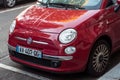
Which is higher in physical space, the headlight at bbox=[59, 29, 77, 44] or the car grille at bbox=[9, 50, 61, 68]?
the headlight at bbox=[59, 29, 77, 44]

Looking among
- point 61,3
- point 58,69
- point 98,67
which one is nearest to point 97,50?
point 98,67

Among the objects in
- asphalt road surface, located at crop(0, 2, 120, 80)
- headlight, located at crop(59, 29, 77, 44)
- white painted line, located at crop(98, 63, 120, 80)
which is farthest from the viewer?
asphalt road surface, located at crop(0, 2, 120, 80)

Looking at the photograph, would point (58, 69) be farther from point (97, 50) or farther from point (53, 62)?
point (97, 50)

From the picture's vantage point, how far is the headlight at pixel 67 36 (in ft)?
15.9

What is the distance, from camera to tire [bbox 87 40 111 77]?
518cm

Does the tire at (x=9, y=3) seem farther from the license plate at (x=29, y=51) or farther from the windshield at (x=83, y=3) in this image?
the license plate at (x=29, y=51)

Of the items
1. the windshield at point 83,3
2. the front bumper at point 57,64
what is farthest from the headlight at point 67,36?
the windshield at point 83,3

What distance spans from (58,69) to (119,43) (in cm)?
153

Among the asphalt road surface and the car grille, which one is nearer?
the car grille

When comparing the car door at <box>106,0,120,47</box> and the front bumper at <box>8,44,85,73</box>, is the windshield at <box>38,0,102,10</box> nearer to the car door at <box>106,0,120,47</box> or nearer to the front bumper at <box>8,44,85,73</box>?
the car door at <box>106,0,120,47</box>

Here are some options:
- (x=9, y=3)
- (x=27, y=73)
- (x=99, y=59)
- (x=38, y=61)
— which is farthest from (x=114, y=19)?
(x=9, y=3)

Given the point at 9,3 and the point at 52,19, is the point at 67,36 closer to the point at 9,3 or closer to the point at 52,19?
the point at 52,19

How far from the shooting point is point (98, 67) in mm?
5336

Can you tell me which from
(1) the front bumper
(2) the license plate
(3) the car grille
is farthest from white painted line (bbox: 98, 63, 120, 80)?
(2) the license plate
